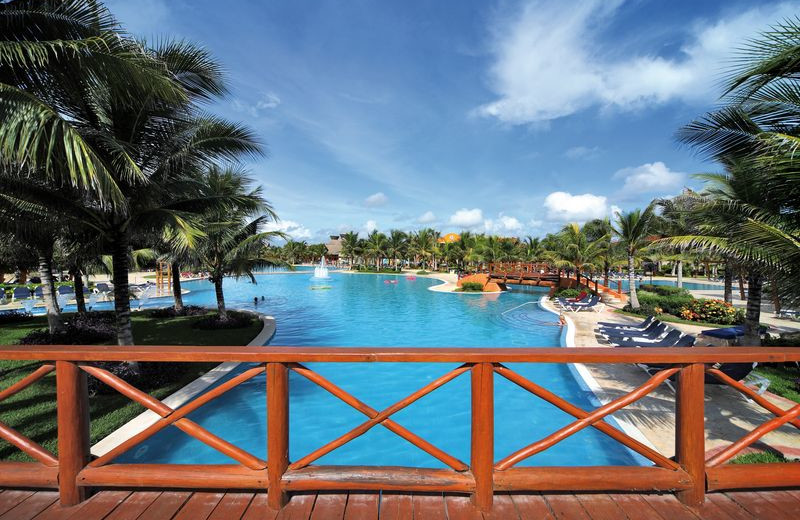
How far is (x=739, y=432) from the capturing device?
515 centimetres

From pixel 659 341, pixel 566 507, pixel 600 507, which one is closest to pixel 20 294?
pixel 566 507

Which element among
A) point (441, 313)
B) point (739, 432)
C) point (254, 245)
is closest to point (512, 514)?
point (739, 432)

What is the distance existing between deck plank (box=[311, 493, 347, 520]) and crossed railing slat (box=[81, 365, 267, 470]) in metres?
0.46

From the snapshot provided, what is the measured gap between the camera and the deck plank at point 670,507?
89.6 inches

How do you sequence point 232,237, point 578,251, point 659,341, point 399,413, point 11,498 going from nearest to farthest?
point 11,498
point 399,413
point 659,341
point 232,237
point 578,251

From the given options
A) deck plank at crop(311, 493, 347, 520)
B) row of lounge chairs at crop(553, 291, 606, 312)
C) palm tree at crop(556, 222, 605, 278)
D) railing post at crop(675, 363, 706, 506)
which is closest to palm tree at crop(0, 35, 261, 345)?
deck plank at crop(311, 493, 347, 520)

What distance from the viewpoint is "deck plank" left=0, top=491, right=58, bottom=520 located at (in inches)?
89.7

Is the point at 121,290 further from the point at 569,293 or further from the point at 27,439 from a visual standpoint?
the point at 569,293

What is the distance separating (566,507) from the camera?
92.6 inches

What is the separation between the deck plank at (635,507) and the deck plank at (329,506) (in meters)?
1.88

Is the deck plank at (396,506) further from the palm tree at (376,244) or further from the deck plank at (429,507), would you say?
the palm tree at (376,244)

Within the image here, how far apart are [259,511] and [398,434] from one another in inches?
42.5

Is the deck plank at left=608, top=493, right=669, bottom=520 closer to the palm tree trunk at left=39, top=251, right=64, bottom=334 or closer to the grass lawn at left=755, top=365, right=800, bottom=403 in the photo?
the grass lawn at left=755, top=365, right=800, bottom=403

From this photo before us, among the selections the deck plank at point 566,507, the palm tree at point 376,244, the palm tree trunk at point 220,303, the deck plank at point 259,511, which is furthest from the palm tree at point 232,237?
the palm tree at point 376,244
